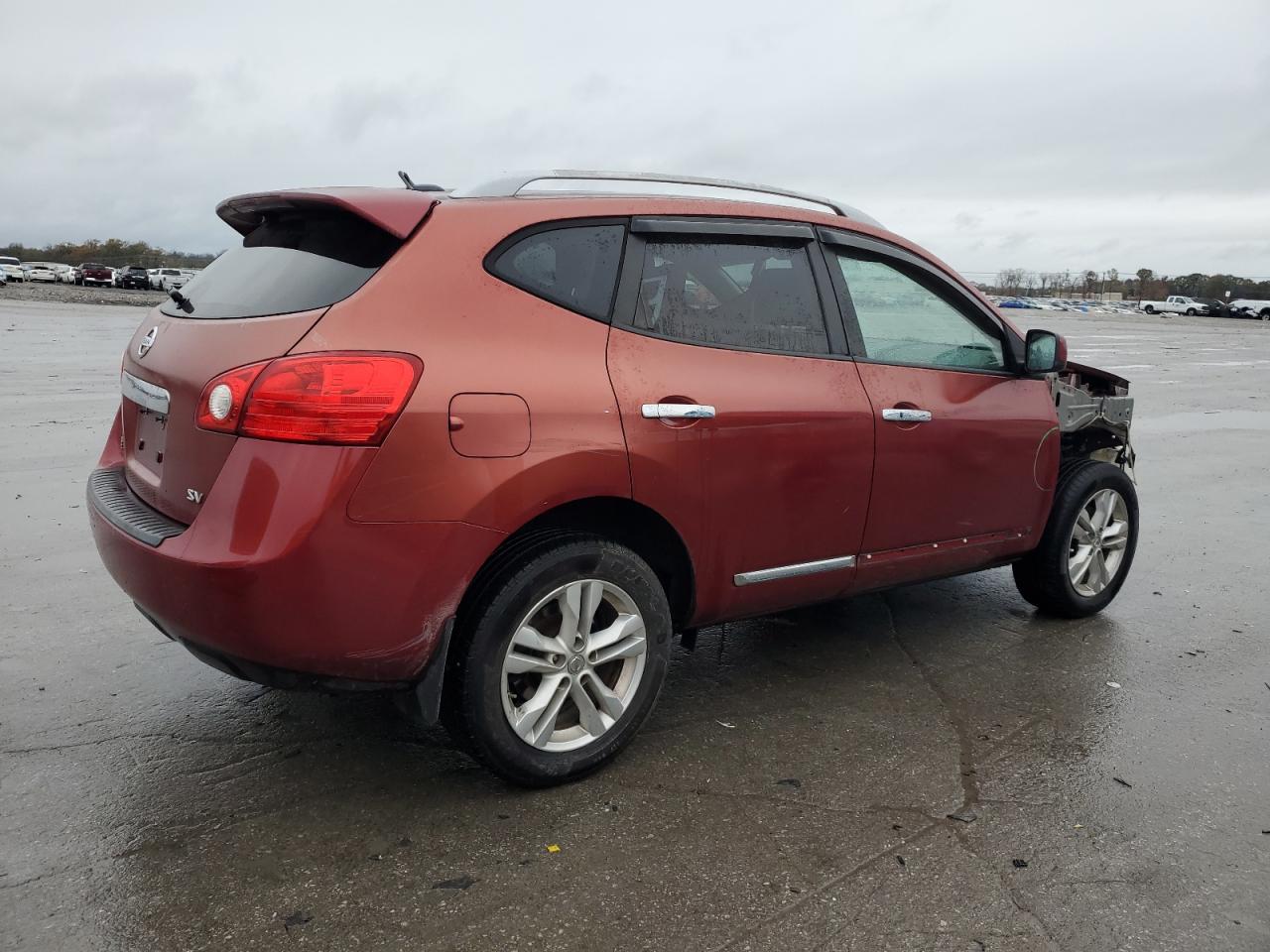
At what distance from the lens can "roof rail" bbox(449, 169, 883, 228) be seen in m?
3.42

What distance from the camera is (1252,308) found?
75375 millimetres

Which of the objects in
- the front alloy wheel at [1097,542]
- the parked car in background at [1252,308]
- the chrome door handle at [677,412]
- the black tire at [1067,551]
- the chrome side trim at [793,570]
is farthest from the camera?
the parked car in background at [1252,308]

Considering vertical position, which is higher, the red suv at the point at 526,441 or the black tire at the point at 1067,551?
the red suv at the point at 526,441

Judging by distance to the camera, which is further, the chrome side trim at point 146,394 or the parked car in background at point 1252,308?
the parked car in background at point 1252,308

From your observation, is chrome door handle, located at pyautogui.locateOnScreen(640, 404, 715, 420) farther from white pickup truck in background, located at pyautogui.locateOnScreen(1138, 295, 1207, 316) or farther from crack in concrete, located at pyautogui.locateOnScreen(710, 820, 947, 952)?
white pickup truck in background, located at pyautogui.locateOnScreen(1138, 295, 1207, 316)

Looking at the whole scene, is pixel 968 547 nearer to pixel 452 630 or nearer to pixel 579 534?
pixel 579 534

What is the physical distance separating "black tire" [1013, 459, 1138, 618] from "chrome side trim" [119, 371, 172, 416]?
12.3 feet

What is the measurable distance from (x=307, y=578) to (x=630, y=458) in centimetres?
102

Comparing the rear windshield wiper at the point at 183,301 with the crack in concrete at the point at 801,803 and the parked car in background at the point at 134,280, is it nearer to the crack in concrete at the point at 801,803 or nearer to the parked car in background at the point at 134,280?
the crack in concrete at the point at 801,803

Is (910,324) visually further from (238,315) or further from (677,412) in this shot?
(238,315)

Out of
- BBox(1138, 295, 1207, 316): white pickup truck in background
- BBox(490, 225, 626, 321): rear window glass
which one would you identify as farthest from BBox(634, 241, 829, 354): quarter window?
BBox(1138, 295, 1207, 316): white pickup truck in background

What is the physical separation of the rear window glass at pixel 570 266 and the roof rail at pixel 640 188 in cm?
18

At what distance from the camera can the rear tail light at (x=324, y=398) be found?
9.12 feet

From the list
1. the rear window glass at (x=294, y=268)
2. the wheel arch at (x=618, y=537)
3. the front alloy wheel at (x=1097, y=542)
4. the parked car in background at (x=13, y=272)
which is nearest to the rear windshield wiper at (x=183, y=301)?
the rear window glass at (x=294, y=268)
